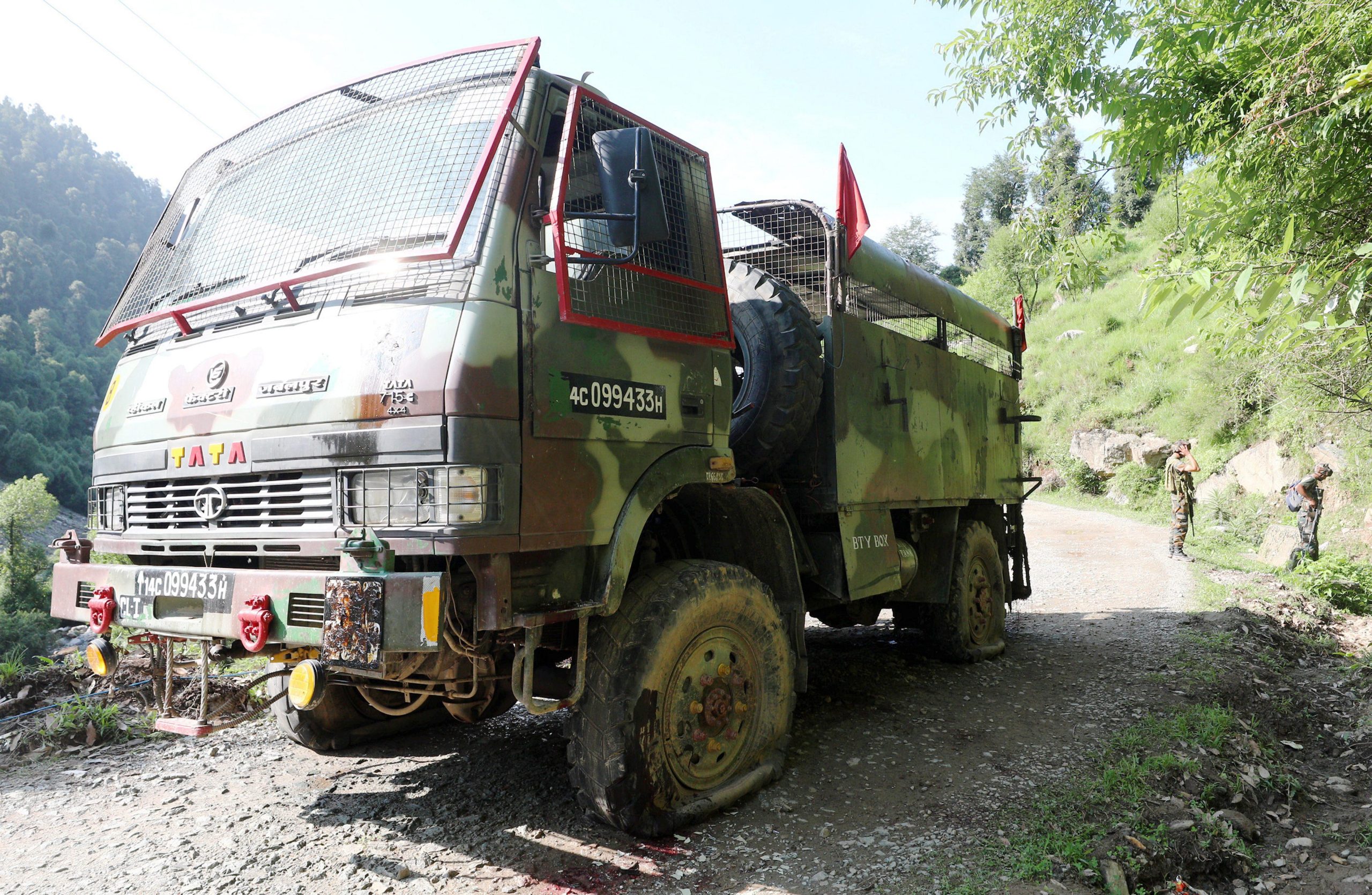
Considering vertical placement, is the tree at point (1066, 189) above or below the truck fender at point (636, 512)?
above

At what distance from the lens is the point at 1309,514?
11.4m

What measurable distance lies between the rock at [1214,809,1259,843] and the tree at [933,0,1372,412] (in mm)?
2118

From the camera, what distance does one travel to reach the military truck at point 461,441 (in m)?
2.89

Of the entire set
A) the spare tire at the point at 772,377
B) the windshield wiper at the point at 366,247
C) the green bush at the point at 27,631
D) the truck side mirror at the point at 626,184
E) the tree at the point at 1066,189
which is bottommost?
the green bush at the point at 27,631

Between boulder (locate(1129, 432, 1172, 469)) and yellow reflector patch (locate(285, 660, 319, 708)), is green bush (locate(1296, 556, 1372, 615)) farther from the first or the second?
boulder (locate(1129, 432, 1172, 469))

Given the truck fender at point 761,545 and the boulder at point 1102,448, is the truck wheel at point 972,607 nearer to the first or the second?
the truck fender at point 761,545

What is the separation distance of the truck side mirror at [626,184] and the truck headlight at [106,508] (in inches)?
91.8

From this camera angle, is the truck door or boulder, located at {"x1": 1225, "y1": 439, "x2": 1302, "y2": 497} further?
boulder, located at {"x1": 1225, "y1": 439, "x2": 1302, "y2": 497}

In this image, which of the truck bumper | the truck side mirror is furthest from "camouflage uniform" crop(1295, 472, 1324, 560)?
the truck bumper

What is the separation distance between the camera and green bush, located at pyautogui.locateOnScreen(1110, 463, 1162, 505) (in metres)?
22.1

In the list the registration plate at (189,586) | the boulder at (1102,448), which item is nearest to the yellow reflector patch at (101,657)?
the registration plate at (189,586)

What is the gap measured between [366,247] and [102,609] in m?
1.80

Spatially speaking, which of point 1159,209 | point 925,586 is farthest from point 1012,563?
point 1159,209

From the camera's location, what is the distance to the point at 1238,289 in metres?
3.14
